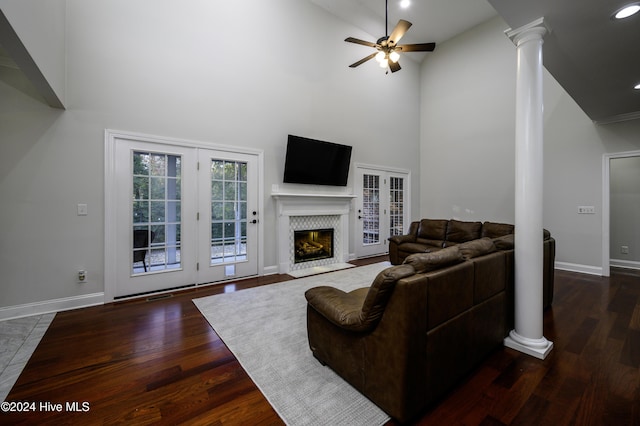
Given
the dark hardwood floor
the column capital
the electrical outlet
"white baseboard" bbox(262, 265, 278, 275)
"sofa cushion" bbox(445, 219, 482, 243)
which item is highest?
the column capital

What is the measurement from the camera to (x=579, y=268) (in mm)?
4801

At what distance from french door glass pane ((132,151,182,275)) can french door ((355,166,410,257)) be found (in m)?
3.59

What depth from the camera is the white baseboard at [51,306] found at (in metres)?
2.84

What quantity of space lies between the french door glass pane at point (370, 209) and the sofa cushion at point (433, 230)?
105cm

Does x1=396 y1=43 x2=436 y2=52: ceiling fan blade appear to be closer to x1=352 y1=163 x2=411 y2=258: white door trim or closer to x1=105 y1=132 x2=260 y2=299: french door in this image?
x1=352 y1=163 x2=411 y2=258: white door trim

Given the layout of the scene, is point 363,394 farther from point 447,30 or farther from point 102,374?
point 447,30

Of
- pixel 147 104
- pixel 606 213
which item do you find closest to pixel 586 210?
pixel 606 213

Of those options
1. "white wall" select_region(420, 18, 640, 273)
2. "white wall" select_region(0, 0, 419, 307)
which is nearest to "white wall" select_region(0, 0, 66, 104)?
"white wall" select_region(0, 0, 419, 307)

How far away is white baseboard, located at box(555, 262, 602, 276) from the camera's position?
15.1ft

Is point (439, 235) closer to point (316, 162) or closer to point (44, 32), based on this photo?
point (316, 162)

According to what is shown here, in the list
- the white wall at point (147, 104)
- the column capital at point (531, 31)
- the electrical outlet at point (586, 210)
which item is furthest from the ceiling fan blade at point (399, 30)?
the electrical outlet at point (586, 210)

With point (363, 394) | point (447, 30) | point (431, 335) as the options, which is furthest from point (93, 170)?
point (447, 30)

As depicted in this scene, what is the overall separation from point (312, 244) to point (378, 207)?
206cm

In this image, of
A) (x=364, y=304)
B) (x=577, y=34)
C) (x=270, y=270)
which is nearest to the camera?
(x=364, y=304)
